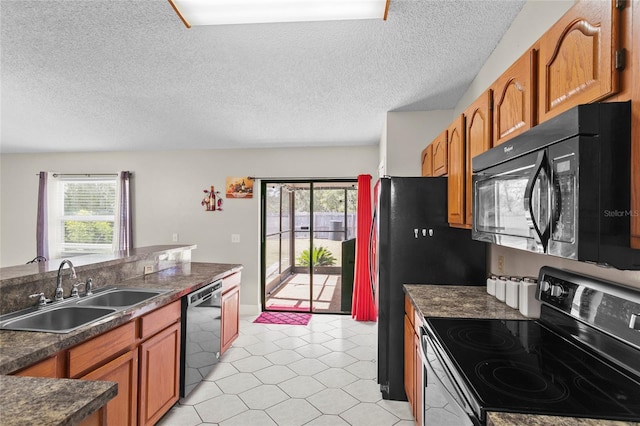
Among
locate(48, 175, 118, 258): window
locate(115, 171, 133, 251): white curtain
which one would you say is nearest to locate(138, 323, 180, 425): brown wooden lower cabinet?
locate(115, 171, 133, 251): white curtain

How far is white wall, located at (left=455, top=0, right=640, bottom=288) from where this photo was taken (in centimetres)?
129

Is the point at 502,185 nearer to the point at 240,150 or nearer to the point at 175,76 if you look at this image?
the point at 175,76

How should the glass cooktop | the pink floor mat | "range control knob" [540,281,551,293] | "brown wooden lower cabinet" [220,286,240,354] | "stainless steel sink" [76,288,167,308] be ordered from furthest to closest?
the pink floor mat
"brown wooden lower cabinet" [220,286,240,354]
"stainless steel sink" [76,288,167,308]
"range control knob" [540,281,551,293]
the glass cooktop

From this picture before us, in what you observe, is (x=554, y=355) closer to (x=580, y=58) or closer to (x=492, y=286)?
(x=492, y=286)

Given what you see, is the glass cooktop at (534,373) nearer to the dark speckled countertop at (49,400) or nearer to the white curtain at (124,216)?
the dark speckled countertop at (49,400)

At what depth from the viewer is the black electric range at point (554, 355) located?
893mm

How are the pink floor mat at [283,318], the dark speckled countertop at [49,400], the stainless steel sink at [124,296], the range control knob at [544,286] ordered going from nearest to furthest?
1. the dark speckled countertop at [49,400]
2. the range control knob at [544,286]
3. the stainless steel sink at [124,296]
4. the pink floor mat at [283,318]

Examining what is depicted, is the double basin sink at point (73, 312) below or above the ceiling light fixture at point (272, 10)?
below

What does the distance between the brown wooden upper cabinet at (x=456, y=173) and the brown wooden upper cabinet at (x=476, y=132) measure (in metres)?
0.05

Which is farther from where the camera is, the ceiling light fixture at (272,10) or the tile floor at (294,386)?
the tile floor at (294,386)

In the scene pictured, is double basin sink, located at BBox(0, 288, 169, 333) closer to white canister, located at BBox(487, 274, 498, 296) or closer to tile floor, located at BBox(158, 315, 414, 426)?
tile floor, located at BBox(158, 315, 414, 426)

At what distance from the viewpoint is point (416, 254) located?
→ 7.72 ft

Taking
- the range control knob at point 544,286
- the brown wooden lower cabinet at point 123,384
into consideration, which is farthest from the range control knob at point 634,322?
the brown wooden lower cabinet at point 123,384

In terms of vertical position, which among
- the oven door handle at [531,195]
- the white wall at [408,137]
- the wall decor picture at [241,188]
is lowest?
the oven door handle at [531,195]
